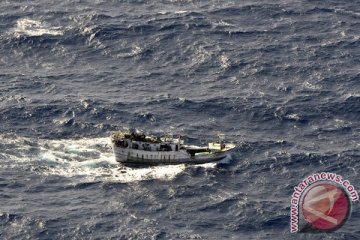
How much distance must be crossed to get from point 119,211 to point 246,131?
3561cm

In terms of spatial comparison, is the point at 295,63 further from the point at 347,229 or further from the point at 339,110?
the point at 347,229

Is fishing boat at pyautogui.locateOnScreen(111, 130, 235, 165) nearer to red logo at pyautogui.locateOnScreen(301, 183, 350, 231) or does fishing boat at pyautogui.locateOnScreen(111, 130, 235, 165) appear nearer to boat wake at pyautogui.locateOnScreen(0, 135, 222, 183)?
boat wake at pyautogui.locateOnScreen(0, 135, 222, 183)

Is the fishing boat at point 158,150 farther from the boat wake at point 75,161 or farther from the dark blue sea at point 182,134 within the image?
the dark blue sea at point 182,134

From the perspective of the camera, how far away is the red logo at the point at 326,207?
14825cm

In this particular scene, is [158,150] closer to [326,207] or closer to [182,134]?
[182,134]

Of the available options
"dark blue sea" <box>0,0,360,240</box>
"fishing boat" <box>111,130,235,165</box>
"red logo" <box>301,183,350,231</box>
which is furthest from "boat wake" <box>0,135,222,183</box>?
"red logo" <box>301,183,350,231</box>

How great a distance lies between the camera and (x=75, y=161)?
17050 centimetres

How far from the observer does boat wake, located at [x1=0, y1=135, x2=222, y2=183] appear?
166750 mm

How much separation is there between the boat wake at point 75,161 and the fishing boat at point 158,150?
4.68 feet

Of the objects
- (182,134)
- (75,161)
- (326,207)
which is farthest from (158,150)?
(326,207)

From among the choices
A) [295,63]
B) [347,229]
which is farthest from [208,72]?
[347,229]

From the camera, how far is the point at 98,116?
601 ft

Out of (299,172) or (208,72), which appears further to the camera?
(208,72)

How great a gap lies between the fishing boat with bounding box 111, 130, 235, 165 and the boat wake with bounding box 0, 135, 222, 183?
143 centimetres
